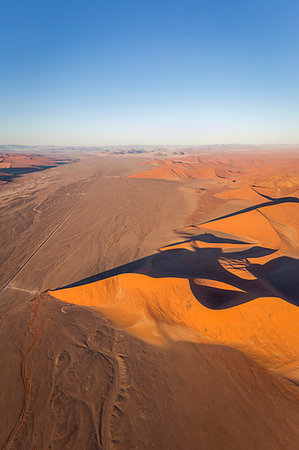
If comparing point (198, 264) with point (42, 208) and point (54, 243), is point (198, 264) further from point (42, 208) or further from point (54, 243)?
point (42, 208)

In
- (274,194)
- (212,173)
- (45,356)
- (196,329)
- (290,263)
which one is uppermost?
(212,173)

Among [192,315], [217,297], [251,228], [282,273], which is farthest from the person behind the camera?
[251,228]

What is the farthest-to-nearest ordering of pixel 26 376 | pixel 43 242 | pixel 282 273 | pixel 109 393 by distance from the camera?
1. pixel 43 242
2. pixel 282 273
3. pixel 26 376
4. pixel 109 393

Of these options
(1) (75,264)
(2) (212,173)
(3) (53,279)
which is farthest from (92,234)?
(2) (212,173)

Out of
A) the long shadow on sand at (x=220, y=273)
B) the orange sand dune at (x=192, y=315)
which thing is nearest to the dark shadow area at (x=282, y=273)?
the long shadow on sand at (x=220, y=273)

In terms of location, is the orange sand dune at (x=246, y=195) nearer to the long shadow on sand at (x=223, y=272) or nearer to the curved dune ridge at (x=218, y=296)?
the curved dune ridge at (x=218, y=296)

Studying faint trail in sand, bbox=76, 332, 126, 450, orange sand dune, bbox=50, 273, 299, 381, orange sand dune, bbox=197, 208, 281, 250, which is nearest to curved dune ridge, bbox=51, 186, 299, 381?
orange sand dune, bbox=50, 273, 299, 381

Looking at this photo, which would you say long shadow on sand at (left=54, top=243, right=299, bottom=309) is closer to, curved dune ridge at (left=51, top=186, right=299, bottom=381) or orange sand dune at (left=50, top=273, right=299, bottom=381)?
curved dune ridge at (left=51, top=186, right=299, bottom=381)

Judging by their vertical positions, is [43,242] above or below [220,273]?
below

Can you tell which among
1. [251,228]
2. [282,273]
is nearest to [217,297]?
[282,273]

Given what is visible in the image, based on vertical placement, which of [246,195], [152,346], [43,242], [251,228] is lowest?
[152,346]

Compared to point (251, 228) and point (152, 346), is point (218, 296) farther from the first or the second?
point (251, 228)
